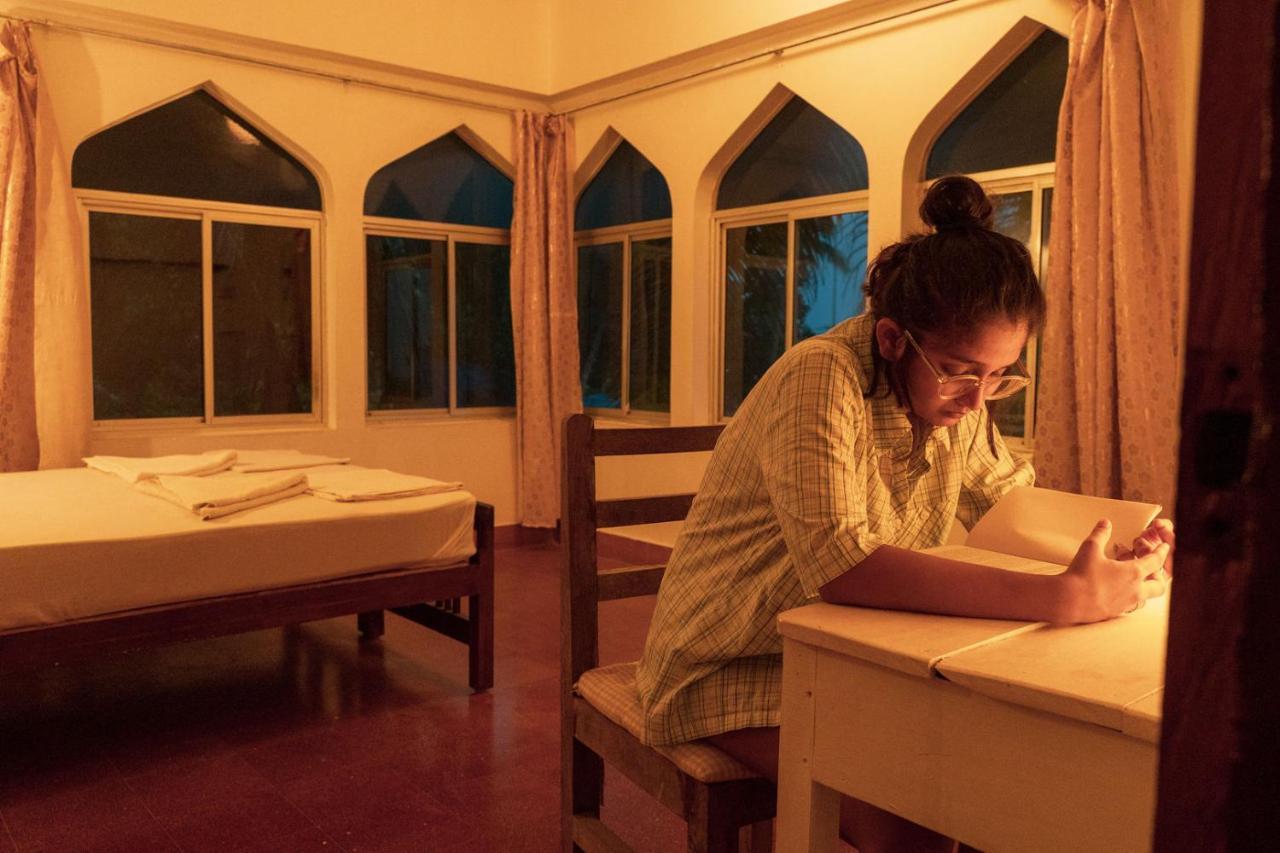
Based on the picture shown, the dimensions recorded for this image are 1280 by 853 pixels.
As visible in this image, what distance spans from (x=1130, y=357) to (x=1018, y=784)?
271 cm

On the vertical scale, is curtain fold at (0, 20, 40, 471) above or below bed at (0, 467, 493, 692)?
above

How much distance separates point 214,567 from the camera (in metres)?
→ 2.82

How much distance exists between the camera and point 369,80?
211 inches

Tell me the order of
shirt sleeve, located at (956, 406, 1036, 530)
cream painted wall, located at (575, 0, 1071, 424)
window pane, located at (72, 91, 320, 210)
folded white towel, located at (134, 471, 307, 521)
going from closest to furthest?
shirt sleeve, located at (956, 406, 1036, 530) < folded white towel, located at (134, 471, 307, 521) < cream painted wall, located at (575, 0, 1071, 424) < window pane, located at (72, 91, 320, 210)

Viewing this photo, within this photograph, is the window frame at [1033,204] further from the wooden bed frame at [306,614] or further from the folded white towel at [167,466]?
the folded white towel at [167,466]

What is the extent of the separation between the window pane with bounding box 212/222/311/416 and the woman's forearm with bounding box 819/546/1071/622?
15.4ft

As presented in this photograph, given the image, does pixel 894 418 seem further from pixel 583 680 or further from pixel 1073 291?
pixel 1073 291

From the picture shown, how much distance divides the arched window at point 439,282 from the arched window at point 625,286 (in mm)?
478

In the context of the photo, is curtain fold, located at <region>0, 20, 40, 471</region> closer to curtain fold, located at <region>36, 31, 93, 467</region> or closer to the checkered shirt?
curtain fold, located at <region>36, 31, 93, 467</region>

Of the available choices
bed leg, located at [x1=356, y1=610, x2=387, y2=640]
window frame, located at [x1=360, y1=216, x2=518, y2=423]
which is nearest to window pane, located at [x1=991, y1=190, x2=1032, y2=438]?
bed leg, located at [x1=356, y1=610, x2=387, y2=640]

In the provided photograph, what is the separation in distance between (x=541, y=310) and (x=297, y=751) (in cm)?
343

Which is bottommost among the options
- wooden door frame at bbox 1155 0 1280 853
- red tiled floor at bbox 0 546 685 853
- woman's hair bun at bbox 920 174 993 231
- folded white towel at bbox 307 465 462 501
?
red tiled floor at bbox 0 546 685 853

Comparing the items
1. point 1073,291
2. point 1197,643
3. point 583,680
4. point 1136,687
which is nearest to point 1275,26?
point 1197,643

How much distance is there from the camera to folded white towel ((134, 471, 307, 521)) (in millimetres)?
2941
